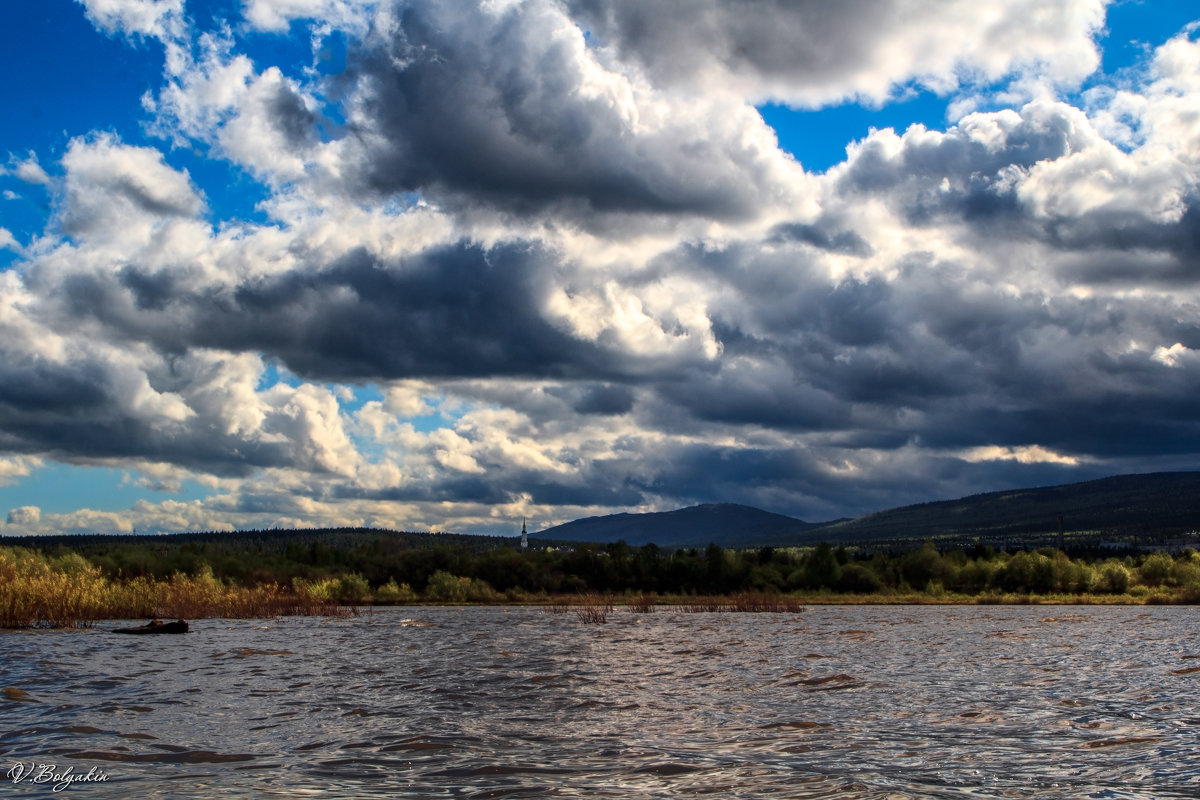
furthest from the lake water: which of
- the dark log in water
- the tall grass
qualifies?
the tall grass

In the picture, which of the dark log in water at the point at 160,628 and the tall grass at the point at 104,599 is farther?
the dark log in water at the point at 160,628

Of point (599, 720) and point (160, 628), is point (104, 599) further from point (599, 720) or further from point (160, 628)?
point (599, 720)

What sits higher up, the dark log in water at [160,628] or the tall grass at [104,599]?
the tall grass at [104,599]

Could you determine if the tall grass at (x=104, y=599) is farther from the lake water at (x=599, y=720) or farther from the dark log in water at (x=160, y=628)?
the lake water at (x=599, y=720)

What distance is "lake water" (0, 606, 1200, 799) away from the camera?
18.1 m

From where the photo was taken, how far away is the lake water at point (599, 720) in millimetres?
18141

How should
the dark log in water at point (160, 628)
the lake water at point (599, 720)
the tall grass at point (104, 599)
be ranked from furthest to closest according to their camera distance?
the dark log in water at point (160, 628), the tall grass at point (104, 599), the lake water at point (599, 720)

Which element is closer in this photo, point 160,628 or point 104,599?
point 160,628

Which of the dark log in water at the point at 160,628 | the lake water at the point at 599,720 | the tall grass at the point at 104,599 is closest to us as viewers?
the lake water at the point at 599,720

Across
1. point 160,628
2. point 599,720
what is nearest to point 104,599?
point 160,628

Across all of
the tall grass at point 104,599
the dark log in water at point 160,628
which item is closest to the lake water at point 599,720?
the dark log in water at point 160,628

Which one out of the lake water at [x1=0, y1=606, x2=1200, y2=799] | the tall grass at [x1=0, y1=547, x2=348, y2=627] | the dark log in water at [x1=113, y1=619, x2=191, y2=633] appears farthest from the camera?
the dark log in water at [x1=113, y1=619, x2=191, y2=633]

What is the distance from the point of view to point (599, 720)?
2762 centimetres

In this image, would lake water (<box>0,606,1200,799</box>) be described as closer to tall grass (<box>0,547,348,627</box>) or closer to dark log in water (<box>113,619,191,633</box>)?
dark log in water (<box>113,619,191,633</box>)
